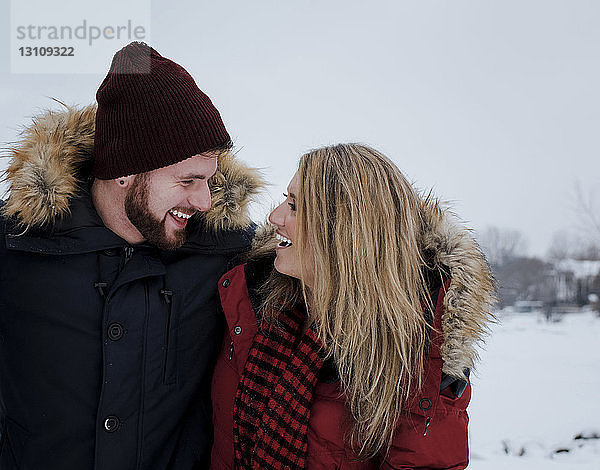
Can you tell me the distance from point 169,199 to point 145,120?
0.90ft

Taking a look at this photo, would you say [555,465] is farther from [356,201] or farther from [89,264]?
[89,264]

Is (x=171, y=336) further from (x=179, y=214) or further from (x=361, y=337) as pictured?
(x=361, y=337)

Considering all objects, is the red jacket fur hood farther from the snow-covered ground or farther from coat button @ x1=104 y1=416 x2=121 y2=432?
the snow-covered ground

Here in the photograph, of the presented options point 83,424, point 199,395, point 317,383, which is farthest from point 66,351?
point 317,383

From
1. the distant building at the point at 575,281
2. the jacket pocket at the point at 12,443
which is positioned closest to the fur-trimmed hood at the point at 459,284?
the jacket pocket at the point at 12,443

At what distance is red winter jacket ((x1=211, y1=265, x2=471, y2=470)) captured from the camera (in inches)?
55.5

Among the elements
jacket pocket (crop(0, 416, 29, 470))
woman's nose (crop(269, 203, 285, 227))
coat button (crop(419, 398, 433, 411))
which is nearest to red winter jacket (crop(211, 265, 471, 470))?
coat button (crop(419, 398, 433, 411))

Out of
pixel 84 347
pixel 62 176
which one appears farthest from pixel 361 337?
pixel 62 176

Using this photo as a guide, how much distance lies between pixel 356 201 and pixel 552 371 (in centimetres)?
595

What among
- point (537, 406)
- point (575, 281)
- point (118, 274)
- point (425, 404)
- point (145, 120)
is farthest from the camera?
point (575, 281)

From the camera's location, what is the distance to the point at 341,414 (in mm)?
1561

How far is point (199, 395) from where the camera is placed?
185cm

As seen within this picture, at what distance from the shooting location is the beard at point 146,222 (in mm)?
1743

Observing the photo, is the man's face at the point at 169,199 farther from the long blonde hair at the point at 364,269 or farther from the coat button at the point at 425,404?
the coat button at the point at 425,404
